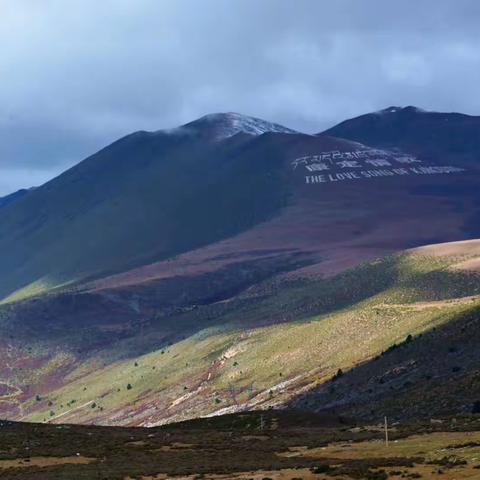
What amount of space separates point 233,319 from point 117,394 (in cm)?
3702

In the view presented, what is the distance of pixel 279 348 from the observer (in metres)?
135

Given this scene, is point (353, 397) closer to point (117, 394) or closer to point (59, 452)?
point (59, 452)

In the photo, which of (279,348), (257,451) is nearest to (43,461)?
(257,451)

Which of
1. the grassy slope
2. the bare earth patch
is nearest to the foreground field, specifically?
the bare earth patch

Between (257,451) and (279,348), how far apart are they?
263 ft

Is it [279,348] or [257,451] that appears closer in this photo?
[257,451]

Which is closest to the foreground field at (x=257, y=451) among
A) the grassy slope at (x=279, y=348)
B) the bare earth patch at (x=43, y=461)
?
the bare earth patch at (x=43, y=461)

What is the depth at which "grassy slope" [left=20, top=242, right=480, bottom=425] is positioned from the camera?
116644mm

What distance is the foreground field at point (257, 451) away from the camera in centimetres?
4181

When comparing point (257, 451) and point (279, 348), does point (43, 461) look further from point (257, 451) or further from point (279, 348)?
point (279, 348)

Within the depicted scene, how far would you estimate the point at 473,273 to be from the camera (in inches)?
5733

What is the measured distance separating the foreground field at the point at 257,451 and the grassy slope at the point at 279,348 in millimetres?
37121

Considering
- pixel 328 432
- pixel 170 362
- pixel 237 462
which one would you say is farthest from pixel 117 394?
pixel 237 462

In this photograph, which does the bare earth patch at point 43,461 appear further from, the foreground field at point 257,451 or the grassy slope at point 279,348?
the grassy slope at point 279,348
